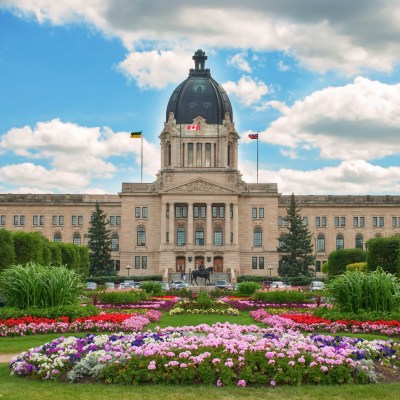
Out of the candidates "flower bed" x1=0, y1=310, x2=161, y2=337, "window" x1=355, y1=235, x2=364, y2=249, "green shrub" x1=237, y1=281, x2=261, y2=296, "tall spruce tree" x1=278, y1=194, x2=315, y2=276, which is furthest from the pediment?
"flower bed" x1=0, y1=310, x2=161, y2=337

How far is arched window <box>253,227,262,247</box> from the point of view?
4146 inches

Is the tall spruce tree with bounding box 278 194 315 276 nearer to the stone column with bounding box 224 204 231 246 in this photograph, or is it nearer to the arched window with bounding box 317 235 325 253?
the stone column with bounding box 224 204 231 246

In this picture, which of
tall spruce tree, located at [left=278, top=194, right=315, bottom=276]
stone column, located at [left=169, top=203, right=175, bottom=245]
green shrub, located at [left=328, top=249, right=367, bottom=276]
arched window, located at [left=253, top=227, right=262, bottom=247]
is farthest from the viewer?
arched window, located at [left=253, top=227, right=262, bottom=247]

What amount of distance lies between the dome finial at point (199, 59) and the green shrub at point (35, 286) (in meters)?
91.6

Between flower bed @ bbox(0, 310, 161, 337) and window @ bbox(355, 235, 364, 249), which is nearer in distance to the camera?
flower bed @ bbox(0, 310, 161, 337)

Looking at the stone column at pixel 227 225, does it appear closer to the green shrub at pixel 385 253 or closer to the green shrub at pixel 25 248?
the green shrub at pixel 385 253

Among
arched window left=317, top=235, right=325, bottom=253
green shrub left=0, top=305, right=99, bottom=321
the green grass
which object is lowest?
the green grass

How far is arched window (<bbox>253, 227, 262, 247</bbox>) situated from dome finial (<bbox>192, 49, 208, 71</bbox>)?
28342mm

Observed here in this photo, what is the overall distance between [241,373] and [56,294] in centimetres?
1533

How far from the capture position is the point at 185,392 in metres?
15.0

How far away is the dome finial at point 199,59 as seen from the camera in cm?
→ 11850

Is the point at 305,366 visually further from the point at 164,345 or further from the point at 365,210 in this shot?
the point at 365,210

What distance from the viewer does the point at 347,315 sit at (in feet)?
90.6

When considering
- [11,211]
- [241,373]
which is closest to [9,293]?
[241,373]
